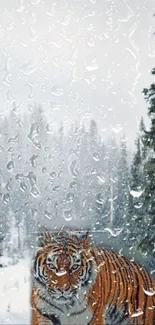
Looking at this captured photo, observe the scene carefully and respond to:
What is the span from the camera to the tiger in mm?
5453

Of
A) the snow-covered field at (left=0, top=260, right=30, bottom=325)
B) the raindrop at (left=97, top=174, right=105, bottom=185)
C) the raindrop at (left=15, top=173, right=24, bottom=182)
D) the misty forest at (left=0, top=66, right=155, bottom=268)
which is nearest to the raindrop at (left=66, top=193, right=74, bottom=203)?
the misty forest at (left=0, top=66, right=155, bottom=268)

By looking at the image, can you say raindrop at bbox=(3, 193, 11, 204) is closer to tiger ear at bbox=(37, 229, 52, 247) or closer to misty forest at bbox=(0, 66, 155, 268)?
misty forest at bbox=(0, 66, 155, 268)

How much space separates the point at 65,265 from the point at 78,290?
0.31 m

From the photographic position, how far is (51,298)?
5445 millimetres

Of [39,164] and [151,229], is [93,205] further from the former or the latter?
[151,229]

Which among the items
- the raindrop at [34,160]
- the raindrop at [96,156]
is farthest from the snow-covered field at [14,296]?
the raindrop at [96,156]

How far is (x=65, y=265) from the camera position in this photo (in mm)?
5621

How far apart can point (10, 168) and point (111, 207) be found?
11.6 ft

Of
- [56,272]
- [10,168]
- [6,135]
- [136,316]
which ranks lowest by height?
[136,316]

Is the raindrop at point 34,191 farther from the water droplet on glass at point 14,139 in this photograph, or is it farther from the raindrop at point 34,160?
the water droplet on glass at point 14,139

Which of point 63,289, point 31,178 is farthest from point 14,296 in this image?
point 31,178

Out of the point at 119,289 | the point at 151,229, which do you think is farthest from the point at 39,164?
the point at 119,289

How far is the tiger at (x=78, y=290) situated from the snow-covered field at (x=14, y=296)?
44 cm

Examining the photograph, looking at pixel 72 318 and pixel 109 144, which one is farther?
pixel 109 144
